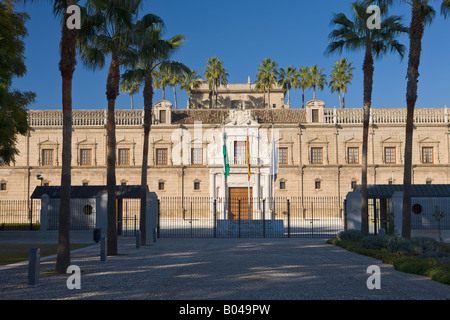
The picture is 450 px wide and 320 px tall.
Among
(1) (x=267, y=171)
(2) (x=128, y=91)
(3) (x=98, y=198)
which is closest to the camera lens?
(3) (x=98, y=198)

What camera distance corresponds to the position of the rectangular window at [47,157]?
47531 millimetres

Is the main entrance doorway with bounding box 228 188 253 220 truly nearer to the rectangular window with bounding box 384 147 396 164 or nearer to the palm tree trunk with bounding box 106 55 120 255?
the rectangular window with bounding box 384 147 396 164

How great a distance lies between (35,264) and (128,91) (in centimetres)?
5367

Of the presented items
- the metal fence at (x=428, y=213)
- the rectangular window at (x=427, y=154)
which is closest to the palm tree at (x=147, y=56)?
the metal fence at (x=428, y=213)

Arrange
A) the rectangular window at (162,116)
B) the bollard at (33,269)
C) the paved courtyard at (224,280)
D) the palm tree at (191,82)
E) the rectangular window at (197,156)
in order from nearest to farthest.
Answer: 1. the paved courtyard at (224,280)
2. the bollard at (33,269)
3. the rectangular window at (197,156)
4. the rectangular window at (162,116)
5. the palm tree at (191,82)

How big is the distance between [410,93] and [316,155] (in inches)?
1175

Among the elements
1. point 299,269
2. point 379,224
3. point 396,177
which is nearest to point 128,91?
point 396,177

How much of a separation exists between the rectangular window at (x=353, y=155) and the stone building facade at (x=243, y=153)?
10cm

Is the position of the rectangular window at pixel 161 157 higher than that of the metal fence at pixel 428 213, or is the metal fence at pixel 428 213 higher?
the rectangular window at pixel 161 157

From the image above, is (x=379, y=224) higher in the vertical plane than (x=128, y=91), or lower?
lower

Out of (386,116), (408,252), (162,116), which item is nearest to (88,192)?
(408,252)

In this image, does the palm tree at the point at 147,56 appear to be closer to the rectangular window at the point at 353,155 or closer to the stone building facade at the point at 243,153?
the stone building facade at the point at 243,153
